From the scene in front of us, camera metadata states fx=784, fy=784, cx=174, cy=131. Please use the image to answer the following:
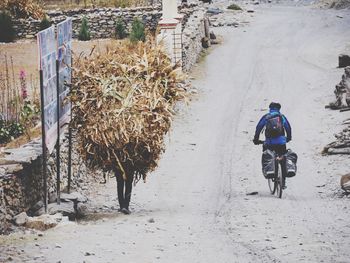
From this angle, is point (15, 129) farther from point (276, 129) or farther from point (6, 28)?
point (6, 28)

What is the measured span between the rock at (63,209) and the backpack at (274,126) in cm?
341

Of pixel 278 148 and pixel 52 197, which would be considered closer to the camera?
pixel 52 197

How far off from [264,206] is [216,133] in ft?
20.8

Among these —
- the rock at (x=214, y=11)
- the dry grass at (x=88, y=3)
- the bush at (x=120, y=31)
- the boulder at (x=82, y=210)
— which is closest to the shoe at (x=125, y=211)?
the boulder at (x=82, y=210)

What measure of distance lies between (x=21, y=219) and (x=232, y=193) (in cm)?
417

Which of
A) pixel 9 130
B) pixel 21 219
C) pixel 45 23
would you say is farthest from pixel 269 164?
pixel 45 23

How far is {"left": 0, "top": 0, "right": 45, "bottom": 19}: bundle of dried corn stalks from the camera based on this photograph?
104 ft

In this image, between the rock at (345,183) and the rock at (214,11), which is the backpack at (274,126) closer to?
the rock at (345,183)

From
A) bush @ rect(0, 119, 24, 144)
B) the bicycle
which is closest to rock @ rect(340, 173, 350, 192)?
the bicycle

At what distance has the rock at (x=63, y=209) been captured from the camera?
33.6 ft

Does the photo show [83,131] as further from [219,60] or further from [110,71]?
[219,60]

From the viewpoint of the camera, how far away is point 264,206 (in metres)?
11.4

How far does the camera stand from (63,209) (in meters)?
10.4

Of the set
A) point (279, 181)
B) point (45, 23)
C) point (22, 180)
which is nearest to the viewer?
point (22, 180)
